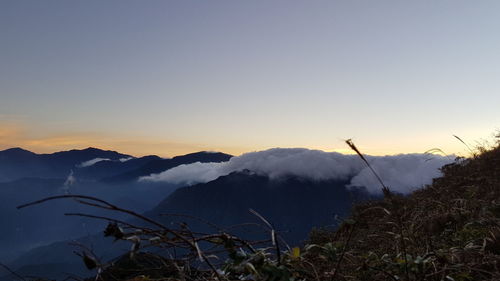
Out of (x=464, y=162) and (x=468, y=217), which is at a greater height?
(x=464, y=162)

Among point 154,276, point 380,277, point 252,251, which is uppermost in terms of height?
point 252,251

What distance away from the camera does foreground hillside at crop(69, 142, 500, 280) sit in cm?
230

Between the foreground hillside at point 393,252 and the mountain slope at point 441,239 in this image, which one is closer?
the foreground hillside at point 393,252

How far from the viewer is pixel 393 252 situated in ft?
16.4

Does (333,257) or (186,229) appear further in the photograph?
(333,257)

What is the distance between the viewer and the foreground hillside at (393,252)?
2303mm

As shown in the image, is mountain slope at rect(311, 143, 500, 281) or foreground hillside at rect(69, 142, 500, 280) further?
mountain slope at rect(311, 143, 500, 281)

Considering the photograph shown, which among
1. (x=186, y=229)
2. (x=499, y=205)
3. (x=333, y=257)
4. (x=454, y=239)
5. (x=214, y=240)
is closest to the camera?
(x=186, y=229)

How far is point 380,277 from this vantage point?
3.48 m

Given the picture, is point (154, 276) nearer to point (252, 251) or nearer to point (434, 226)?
point (252, 251)

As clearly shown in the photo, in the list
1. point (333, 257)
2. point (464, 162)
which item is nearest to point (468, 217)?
point (333, 257)

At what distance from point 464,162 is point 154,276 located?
45.0 feet

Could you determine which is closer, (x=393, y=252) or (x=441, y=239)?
(x=393, y=252)

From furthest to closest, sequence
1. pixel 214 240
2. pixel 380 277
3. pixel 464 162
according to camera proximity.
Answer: pixel 464 162
pixel 380 277
pixel 214 240
